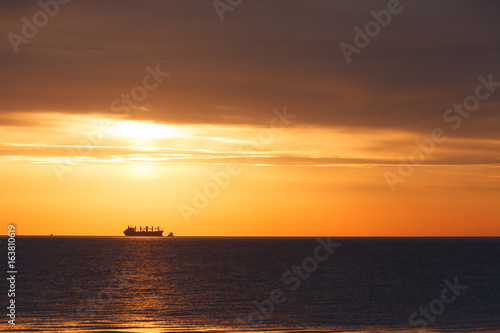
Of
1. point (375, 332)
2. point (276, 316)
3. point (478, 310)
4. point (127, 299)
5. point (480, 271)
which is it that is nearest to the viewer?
point (375, 332)

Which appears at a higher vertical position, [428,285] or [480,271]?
[480,271]

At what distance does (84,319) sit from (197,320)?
10.5 meters

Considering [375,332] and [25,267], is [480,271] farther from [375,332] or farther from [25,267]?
[25,267]

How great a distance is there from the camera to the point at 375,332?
52.2 metres

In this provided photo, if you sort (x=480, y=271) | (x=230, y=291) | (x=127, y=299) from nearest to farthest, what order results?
(x=127, y=299) → (x=230, y=291) → (x=480, y=271)

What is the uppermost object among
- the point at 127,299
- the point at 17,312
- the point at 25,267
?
the point at 25,267

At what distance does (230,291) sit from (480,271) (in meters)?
66.0

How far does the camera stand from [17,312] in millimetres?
62188

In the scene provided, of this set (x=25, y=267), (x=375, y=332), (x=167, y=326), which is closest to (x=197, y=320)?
(x=167, y=326)

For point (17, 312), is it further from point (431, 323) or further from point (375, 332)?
point (431, 323)

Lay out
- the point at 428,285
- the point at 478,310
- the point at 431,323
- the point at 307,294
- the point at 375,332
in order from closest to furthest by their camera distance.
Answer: the point at 375,332, the point at 431,323, the point at 478,310, the point at 307,294, the point at 428,285

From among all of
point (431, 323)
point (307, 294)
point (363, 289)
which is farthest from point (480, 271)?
point (431, 323)

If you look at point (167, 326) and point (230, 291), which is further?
point (230, 291)

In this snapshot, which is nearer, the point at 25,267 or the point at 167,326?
the point at 167,326
